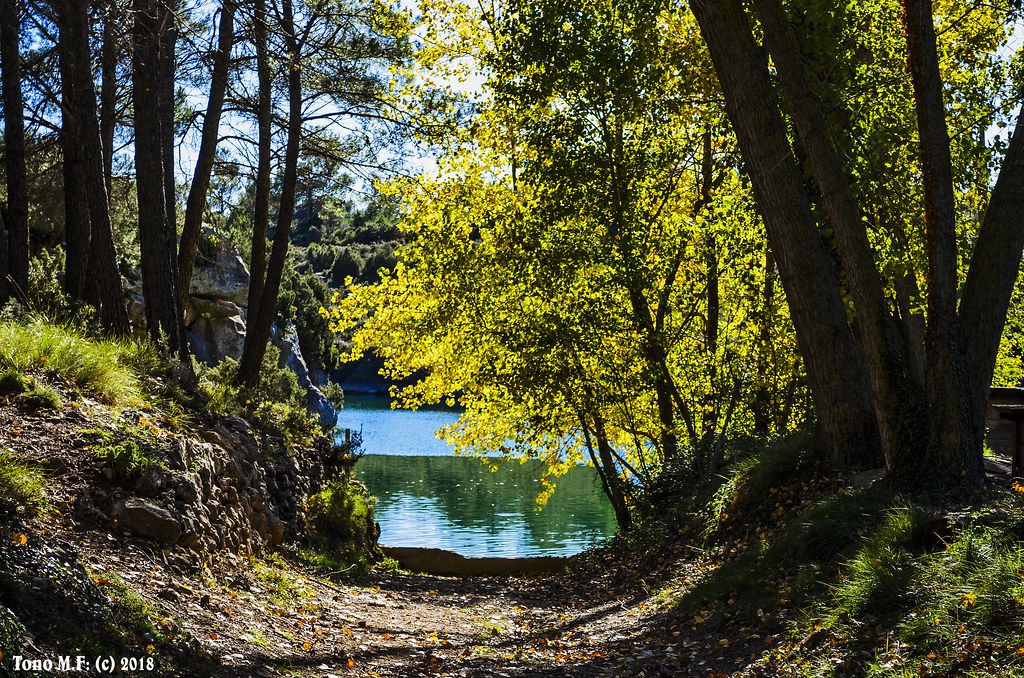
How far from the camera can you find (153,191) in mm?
9352

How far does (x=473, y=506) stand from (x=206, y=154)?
1389cm

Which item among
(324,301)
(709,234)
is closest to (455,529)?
(709,234)

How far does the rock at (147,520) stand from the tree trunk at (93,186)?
3.61m

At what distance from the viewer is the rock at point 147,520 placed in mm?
5297

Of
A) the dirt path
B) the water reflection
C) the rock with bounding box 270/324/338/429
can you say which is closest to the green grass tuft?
the dirt path

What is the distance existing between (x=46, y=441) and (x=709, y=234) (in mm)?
7891

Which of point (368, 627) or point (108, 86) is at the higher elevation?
point (108, 86)

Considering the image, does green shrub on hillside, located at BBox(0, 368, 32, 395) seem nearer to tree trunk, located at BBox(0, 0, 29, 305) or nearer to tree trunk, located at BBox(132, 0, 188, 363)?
tree trunk, located at BBox(132, 0, 188, 363)

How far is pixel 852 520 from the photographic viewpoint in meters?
5.69

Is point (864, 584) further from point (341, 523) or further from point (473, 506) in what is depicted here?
point (473, 506)

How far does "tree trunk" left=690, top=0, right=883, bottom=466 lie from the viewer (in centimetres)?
667

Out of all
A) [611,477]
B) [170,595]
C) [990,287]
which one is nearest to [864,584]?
[990,287]

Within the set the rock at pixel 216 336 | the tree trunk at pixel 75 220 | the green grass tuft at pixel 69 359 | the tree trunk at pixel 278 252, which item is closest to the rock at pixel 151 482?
the green grass tuft at pixel 69 359

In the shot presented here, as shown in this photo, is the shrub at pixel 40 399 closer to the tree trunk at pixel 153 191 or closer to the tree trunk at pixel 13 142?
the tree trunk at pixel 153 191
